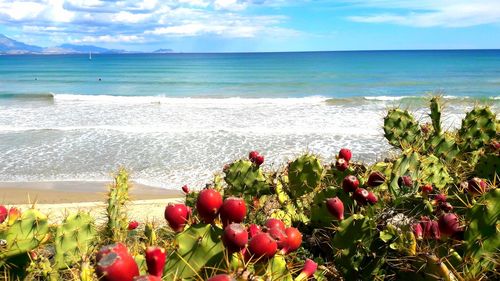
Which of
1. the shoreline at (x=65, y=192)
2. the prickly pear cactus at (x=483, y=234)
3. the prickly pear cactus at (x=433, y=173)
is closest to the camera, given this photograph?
the prickly pear cactus at (x=483, y=234)

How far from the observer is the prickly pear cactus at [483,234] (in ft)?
7.33

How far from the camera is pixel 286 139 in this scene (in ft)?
46.7

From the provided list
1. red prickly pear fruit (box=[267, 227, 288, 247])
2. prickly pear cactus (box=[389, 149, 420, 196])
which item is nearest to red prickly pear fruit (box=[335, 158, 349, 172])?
prickly pear cactus (box=[389, 149, 420, 196])

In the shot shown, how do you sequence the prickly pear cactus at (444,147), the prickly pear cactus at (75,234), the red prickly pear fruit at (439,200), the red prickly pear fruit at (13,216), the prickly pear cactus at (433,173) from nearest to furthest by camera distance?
the red prickly pear fruit at (13,216)
the red prickly pear fruit at (439,200)
the prickly pear cactus at (75,234)
the prickly pear cactus at (433,173)
the prickly pear cactus at (444,147)

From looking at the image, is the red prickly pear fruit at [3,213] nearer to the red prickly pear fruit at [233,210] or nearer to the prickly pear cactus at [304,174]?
the red prickly pear fruit at [233,210]

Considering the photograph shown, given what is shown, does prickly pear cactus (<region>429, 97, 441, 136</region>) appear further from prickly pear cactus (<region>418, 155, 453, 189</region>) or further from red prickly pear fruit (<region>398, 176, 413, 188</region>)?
red prickly pear fruit (<region>398, 176, 413, 188</region>)

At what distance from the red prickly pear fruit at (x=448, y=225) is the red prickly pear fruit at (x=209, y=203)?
3.47 feet

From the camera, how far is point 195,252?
1.58 metres

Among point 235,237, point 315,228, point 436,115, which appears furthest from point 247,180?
point 235,237

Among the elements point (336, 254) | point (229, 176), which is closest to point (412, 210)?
point (336, 254)

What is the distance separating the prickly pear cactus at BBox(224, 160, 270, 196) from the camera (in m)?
4.12

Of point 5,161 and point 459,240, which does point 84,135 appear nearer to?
point 5,161

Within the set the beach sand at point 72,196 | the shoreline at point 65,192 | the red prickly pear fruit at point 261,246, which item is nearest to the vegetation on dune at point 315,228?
the red prickly pear fruit at point 261,246

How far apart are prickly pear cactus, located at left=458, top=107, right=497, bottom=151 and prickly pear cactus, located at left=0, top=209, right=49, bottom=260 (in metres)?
4.27
